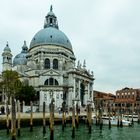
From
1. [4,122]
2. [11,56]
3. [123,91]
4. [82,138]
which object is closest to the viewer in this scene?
[82,138]

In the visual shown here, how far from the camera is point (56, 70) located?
80750 millimetres

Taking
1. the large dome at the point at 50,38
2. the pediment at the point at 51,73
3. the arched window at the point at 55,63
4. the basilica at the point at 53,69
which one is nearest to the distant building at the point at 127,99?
the basilica at the point at 53,69

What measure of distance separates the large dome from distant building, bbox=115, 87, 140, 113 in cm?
2403

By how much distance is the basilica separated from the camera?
77.8m

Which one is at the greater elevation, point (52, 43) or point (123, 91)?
point (52, 43)

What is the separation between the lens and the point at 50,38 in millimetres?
84875

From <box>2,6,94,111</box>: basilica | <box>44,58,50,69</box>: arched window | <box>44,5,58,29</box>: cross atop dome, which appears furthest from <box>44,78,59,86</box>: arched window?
<box>44,5,58,29</box>: cross atop dome

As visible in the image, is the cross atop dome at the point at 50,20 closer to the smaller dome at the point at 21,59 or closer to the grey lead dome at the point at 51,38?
the grey lead dome at the point at 51,38

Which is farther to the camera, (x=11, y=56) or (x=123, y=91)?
(x=123, y=91)

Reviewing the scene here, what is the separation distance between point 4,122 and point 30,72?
44283mm

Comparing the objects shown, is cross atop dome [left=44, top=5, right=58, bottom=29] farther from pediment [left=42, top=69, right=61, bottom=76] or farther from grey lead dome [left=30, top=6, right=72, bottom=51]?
pediment [left=42, top=69, right=61, bottom=76]

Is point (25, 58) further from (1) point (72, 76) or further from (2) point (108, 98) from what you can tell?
(2) point (108, 98)

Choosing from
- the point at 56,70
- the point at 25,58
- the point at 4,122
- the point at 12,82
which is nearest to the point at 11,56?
the point at 25,58

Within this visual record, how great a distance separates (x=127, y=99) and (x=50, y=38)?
30080 millimetres
